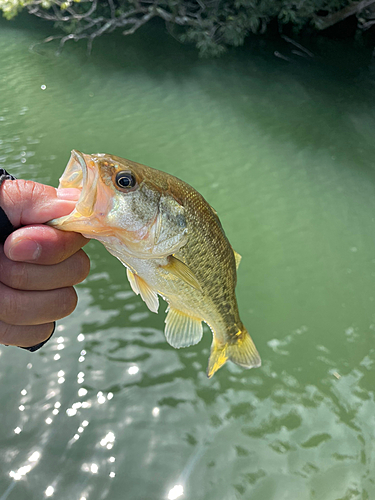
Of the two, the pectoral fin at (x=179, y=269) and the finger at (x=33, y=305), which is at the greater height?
the pectoral fin at (x=179, y=269)

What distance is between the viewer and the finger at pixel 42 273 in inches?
50.4

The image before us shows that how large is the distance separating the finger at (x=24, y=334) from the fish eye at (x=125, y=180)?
1.88 feet

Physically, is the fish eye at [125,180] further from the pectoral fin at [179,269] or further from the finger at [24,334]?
the finger at [24,334]

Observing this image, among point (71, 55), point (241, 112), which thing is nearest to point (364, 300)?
point (241, 112)

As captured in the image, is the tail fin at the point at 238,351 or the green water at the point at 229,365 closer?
the tail fin at the point at 238,351

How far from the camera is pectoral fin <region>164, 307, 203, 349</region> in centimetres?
190

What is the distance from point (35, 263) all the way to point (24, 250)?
0.26ft

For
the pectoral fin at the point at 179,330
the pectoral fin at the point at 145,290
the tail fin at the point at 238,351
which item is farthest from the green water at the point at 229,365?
the pectoral fin at the point at 145,290

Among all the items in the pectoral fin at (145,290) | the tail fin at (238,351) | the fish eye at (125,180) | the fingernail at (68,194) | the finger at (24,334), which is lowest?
the tail fin at (238,351)

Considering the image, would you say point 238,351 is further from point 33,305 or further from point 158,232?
point 33,305

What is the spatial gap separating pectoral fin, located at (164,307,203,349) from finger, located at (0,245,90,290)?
610 mm

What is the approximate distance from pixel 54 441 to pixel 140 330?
1268 mm

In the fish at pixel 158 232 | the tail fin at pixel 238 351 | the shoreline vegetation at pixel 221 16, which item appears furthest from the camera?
the shoreline vegetation at pixel 221 16

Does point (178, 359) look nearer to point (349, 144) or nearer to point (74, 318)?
point (74, 318)
